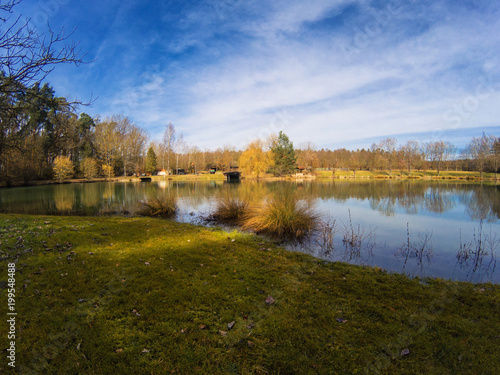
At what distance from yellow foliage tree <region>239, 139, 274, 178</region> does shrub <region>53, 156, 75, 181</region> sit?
145 feet

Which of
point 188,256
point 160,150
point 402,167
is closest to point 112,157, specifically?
point 160,150

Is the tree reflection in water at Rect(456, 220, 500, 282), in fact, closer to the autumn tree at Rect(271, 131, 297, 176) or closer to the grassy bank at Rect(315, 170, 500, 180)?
the autumn tree at Rect(271, 131, 297, 176)

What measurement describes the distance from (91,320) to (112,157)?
238 ft

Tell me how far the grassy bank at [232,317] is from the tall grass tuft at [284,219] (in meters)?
4.11

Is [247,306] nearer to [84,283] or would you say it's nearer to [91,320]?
[91,320]

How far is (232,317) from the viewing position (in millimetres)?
3809

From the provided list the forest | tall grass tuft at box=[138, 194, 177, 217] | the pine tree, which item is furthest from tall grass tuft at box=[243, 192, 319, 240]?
the pine tree

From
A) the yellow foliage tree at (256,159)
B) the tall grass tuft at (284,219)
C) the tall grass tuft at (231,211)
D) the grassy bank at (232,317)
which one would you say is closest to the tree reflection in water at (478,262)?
the grassy bank at (232,317)

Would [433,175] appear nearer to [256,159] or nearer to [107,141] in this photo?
[256,159]

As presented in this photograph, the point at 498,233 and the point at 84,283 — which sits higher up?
the point at 84,283

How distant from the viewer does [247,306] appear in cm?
414

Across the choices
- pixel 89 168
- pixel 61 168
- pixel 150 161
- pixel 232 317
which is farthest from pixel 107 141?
pixel 232 317

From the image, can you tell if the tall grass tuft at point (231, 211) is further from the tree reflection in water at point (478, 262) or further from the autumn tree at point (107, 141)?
the autumn tree at point (107, 141)

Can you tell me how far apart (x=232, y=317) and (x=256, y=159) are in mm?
66045
